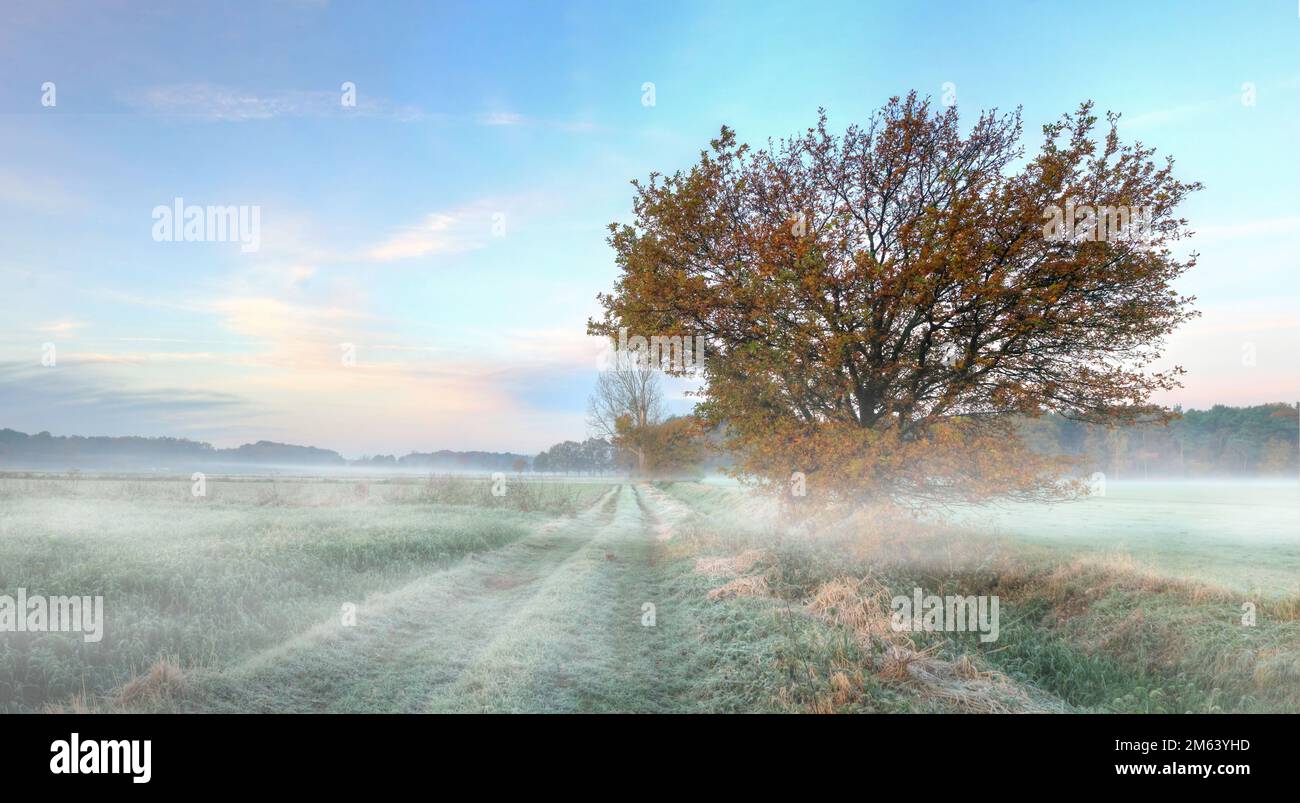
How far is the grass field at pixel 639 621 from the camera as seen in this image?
6.93 meters

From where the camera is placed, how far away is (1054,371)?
580 inches

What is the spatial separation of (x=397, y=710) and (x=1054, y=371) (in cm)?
1666

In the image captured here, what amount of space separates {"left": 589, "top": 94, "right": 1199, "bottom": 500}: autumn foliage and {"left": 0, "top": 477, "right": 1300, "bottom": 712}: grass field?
258 centimetres

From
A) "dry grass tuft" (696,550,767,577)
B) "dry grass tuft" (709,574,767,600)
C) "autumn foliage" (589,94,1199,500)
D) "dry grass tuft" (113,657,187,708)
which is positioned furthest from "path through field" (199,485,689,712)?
"autumn foliage" (589,94,1199,500)

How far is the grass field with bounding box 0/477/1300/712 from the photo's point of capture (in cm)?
693

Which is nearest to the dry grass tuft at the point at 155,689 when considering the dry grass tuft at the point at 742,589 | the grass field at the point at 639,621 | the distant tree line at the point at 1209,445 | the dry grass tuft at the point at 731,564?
the grass field at the point at 639,621

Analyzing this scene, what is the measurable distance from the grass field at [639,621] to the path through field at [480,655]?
45mm

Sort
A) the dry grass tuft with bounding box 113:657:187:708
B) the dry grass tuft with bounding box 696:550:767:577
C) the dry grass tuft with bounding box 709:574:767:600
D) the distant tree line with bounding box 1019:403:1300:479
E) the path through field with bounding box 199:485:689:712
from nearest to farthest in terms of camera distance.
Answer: the dry grass tuft with bounding box 113:657:187:708 < the path through field with bounding box 199:485:689:712 < the dry grass tuft with bounding box 709:574:767:600 < the dry grass tuft with bounding box 696:550:767:577 < the distant tree line with bounding box 1019:403:1300:479

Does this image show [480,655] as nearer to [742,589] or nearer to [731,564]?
[742,589]

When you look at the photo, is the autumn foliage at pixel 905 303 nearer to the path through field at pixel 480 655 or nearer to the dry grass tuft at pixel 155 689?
the path through field at pixel 480 655

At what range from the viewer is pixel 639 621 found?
435 inches

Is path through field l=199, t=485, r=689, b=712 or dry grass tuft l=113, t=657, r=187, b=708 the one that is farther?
path through field l=199, t=485, r=689, b=712

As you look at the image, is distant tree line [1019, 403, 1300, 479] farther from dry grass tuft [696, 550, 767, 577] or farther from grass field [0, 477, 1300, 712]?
dry grass tuft [696, 550, 767, 577]
